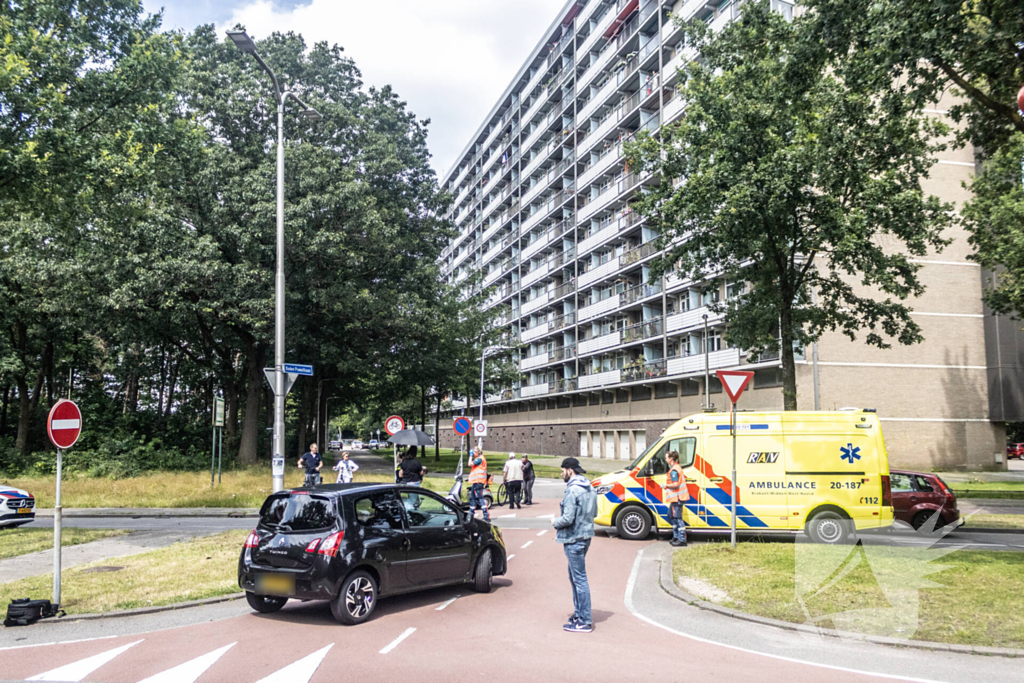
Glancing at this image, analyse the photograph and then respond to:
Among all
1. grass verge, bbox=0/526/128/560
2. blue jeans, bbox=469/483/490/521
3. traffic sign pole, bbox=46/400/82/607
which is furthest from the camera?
blue jeans, bbox=469/483/490/521

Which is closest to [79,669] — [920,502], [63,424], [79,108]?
[63,424]

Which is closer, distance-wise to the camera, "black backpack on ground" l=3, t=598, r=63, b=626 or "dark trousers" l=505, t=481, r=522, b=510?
"black backpack on ground" l=3, t=598, r=63, b=626

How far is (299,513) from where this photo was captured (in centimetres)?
827

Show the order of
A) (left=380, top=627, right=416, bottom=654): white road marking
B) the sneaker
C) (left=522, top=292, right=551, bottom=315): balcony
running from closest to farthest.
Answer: (left=380, top=627, right=416, bottom=654): white road marking
the sneaker
(left=522, top=292, right=551, bottom=315): balcony

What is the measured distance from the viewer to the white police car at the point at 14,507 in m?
16.2

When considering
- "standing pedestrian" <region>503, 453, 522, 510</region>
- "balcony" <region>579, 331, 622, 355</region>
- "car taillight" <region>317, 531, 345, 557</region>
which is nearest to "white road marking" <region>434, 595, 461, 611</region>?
"car taillight" <region>317, 531, 345, 557</region>

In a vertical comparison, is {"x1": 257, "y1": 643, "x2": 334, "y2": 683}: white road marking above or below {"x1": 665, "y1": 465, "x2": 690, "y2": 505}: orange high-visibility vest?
below

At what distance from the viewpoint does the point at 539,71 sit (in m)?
69.1

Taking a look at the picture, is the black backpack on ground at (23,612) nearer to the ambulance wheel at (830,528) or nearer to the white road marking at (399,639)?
the white road marking at (399,639)

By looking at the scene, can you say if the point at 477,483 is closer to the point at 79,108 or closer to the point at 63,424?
the point at 63,424

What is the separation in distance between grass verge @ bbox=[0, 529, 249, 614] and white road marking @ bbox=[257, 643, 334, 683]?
346 centimetres

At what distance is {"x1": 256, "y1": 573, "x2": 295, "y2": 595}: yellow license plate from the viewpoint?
790 cm

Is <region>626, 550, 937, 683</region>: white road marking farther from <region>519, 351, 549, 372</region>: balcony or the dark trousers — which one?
<region>519, 351, 549, 372</region>: balcony

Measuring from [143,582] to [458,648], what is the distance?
19.1 ft
